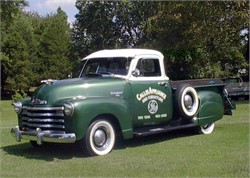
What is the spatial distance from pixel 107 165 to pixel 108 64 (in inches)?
120

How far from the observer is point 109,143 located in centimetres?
872

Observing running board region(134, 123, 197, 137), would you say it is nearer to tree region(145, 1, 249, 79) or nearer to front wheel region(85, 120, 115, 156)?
front wheel region(85, 120, 115, 156)

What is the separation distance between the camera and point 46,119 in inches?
331

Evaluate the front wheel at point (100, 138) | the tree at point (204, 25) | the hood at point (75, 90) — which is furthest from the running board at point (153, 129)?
the tree at point (204, 25)

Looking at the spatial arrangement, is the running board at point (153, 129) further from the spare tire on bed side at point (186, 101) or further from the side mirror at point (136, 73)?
the side mirror at point (136, 73)

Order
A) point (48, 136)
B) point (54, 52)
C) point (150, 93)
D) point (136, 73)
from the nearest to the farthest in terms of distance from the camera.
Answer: point (48, 136) < point (136, 73) < point (150, 93) < point (54, 52)

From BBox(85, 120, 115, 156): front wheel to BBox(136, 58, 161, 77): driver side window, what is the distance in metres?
1.68

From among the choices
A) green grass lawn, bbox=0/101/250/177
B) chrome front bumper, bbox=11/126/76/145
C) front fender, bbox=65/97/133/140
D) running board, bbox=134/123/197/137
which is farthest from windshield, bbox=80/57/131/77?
chrome front bumper, bbox=11/126/76/145

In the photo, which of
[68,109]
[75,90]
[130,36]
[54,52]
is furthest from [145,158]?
[54,52]

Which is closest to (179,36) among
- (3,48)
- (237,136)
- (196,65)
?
(196,65)

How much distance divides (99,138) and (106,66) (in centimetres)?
199

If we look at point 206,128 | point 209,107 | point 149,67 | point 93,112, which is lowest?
point 206,128

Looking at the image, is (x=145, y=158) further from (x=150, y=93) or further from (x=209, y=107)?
(x=209, y=107)

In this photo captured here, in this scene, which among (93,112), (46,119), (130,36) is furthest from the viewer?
(130,36)
